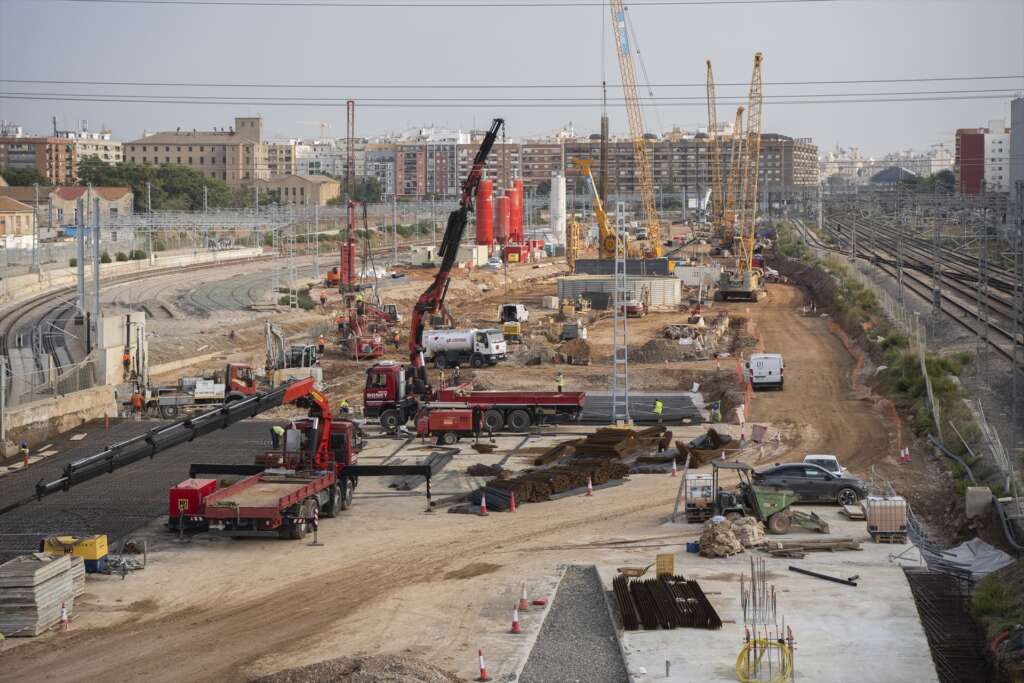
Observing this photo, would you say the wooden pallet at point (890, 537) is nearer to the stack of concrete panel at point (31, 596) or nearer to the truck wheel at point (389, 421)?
the stack of concrete panel at point (31, 596)

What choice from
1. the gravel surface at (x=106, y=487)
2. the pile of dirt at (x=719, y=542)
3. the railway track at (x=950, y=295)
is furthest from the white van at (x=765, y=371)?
the pile of dirt at (x=719, y=542)

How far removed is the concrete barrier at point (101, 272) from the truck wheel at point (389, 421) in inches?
1224

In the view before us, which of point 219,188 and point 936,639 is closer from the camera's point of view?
point 936,639

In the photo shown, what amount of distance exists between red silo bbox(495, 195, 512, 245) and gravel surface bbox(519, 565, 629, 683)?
1807 inches

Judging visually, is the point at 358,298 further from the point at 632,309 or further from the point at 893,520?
the point at 893,520

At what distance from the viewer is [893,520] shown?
1984 cm

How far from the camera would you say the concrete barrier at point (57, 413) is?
30406 mm

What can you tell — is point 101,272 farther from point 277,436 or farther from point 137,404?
point 277,436

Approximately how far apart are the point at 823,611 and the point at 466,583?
5.20 m

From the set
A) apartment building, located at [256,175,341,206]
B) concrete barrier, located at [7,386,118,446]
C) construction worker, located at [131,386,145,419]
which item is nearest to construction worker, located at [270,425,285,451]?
concrete barrier, located at [7,386,118,446]

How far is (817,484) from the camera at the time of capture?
75.3ft

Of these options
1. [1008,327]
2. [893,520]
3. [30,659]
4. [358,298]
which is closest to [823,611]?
[893,520]

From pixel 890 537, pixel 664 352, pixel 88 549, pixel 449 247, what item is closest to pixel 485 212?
pixel 664 352

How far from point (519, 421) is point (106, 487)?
411 inches
